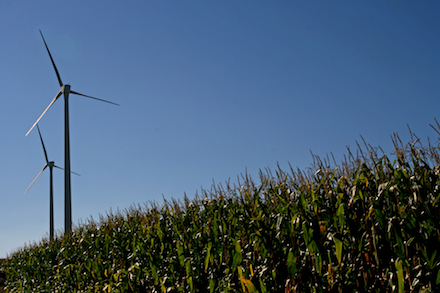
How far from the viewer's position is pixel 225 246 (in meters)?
5.64

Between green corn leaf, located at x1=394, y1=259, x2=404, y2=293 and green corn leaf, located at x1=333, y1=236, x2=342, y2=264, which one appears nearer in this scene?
green corn leaf, located at x1=394, y1=259, x2=404, y2=293

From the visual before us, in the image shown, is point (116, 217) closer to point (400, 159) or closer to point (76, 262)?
point (76, 262)

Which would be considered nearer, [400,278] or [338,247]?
[400,278]

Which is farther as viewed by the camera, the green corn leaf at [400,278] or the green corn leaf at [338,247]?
the green corn leaf at [338,247]

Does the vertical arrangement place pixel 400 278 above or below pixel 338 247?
below

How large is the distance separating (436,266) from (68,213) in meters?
18.3

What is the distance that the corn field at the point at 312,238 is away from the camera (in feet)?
12.3

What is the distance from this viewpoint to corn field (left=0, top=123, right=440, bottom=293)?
3.75 m

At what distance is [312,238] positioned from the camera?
174 inches

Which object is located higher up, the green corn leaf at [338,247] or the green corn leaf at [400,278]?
the green corn leaf at [338,247]

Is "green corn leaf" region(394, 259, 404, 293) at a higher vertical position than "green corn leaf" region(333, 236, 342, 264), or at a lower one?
lower

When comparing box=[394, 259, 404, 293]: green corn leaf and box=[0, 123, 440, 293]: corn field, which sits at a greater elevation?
box=[0, 123, 440, 293]: corn field

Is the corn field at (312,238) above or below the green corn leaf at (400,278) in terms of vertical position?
above

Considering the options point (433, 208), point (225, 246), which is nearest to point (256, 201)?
point (225, 246)
